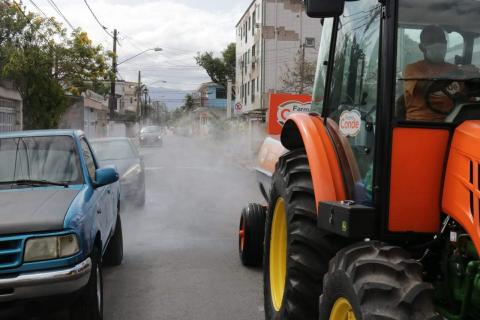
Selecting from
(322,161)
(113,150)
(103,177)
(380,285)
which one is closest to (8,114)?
(113,150)

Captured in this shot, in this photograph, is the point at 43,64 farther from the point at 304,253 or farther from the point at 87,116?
the point at 87,116

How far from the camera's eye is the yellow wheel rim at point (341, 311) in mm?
2863

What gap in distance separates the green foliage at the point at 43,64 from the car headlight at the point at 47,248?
12.6 metres

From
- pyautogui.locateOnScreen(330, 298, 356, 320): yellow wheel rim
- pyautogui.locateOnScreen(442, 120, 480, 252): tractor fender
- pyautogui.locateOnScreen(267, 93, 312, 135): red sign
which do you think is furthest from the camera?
pyautogui.locateOnScreen(267, 93, 312, 135): red sign

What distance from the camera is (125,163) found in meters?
11.3

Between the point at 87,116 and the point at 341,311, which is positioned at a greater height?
the point at 87,116

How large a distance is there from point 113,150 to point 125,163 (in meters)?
0.75

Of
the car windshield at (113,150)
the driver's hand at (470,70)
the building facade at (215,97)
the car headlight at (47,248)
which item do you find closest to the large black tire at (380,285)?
the driver's hand at (470,70)

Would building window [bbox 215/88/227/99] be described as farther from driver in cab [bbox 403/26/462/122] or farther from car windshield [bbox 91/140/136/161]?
driver in cab [bbox 403/26/462/122]

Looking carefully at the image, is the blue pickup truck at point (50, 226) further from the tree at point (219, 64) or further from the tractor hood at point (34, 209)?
the tree at point (219, 64)

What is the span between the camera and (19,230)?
13.0 feet

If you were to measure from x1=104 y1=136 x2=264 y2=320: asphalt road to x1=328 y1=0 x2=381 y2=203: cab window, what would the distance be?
2186mm

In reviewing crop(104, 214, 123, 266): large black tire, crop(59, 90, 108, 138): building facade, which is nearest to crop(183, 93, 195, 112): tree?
crop(59, 90, 108, 138): building facade

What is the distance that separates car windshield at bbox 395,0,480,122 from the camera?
9.55ft
